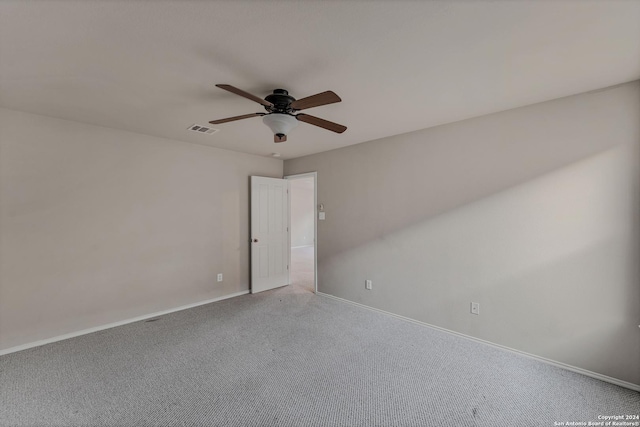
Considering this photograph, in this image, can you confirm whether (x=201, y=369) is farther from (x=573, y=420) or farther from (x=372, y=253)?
(x=573, y=420)

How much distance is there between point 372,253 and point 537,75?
263 cm

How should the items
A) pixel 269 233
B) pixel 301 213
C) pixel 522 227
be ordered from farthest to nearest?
pixel 301 213, pixel 269 233, pixel 522 227

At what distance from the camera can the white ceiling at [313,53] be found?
4.57 ft

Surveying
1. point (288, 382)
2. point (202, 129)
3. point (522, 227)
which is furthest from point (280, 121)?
point (522, 227)

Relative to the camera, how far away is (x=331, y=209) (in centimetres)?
440

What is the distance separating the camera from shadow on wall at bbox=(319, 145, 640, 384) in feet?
7.24

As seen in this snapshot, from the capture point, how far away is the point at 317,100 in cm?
186

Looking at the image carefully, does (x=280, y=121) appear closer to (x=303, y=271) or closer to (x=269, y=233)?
(x=269, y=233)

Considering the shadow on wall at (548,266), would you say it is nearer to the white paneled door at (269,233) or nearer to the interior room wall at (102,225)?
the white paneled door at (269,233)

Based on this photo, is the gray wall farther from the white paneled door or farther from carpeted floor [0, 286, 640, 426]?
the white paneled door

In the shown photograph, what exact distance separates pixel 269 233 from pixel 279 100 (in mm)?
3030

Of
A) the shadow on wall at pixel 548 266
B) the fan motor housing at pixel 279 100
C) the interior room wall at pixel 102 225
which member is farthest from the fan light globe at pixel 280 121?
the shadow on wall at pixel 548 266

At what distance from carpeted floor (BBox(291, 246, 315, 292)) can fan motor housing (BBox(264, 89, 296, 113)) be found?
3461 mm

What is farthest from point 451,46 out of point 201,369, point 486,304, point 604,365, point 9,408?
point 9,408
